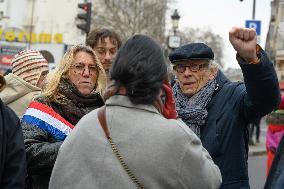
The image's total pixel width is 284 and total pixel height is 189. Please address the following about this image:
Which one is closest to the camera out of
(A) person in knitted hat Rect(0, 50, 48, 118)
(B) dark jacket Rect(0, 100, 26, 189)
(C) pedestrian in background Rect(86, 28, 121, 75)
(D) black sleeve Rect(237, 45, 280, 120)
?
(B) dark jacket Rect(0, 100, 26, 189)

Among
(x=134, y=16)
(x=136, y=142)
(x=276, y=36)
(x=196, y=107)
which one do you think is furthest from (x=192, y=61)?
(x=276, y=36)

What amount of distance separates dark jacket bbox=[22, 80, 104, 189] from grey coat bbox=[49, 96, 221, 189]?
73 centimetres

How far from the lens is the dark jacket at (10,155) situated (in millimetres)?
2965

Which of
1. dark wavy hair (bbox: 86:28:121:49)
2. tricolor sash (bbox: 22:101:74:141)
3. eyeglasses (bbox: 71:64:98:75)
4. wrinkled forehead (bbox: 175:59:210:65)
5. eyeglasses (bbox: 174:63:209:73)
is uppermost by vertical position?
dark wavy hair (bbox: 86:28:121:49)

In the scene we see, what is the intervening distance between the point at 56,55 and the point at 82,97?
52.0 metres

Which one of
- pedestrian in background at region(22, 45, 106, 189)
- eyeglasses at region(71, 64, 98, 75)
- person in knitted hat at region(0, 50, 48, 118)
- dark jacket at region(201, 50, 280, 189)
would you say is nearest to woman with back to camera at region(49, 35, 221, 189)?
pedestrian in background at region(22, 45, 106, 189)

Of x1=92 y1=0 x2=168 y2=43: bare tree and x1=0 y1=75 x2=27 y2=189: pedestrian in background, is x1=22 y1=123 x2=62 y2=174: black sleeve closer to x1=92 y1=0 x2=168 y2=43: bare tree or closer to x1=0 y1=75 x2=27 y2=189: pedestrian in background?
x1=0 y1=75 x2=27 y2=189: pedestrian in background

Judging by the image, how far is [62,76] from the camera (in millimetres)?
3764

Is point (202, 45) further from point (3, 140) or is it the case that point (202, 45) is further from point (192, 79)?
point (3, 140)

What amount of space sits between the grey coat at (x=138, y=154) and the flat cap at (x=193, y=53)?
1221 millimetres

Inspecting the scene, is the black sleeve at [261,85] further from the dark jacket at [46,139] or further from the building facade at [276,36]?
the building facade at [276,36]

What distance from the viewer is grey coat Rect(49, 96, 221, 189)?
2.46 meters

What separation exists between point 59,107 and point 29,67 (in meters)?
1.14

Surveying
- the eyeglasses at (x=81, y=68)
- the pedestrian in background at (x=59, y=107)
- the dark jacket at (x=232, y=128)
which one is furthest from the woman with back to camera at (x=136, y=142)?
the eyeglasses at (x=81, y=68)
